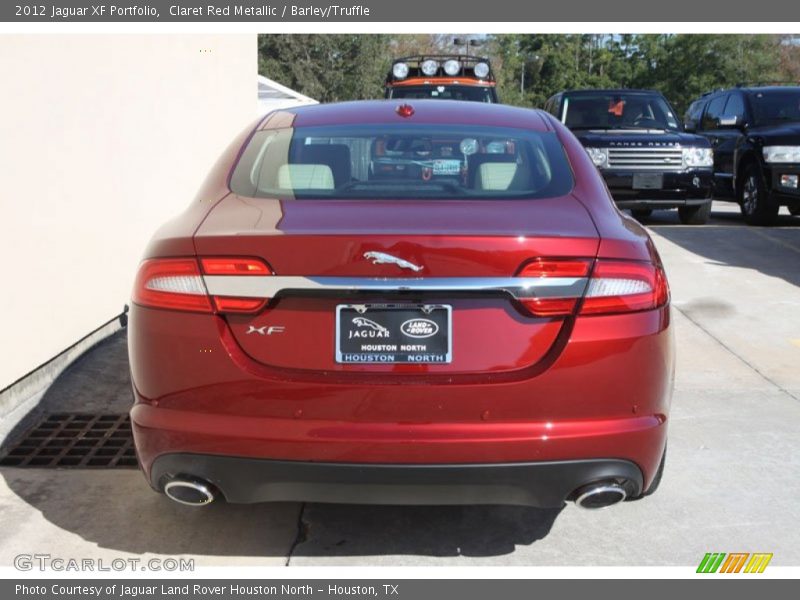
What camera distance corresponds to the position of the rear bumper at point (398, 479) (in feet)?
10.3

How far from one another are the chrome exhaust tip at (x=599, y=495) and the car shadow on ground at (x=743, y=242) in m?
6.48

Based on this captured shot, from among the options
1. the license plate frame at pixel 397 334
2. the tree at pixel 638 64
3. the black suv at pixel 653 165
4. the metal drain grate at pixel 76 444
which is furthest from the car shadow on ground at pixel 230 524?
the tree at pixel 638 64

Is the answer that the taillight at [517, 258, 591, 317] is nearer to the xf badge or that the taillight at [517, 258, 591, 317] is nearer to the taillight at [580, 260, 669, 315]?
the taillight at [580, 260, 669, 315]

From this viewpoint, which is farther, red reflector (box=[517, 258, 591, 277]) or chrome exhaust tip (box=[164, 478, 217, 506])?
chrome exhaust tip (box=[164, 478, 217, 506])

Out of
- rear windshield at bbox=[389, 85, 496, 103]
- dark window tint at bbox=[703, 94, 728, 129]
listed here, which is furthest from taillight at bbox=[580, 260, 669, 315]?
rear windshield at bbox=[389, 85, 496, 103]

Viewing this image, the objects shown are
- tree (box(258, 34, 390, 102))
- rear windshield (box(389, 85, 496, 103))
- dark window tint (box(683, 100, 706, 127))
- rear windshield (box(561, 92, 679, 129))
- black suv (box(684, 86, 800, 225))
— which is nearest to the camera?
black suv (box(684, 86, 800, 225))

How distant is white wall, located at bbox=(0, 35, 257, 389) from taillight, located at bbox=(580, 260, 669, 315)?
3.35 metres

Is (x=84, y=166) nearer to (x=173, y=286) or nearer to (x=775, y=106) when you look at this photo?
(x=173, y=286)

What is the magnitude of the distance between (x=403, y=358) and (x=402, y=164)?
119cm

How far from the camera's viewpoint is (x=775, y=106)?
45.2ft

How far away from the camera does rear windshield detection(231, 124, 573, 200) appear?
3.71 m
